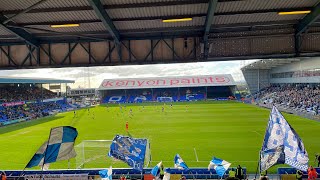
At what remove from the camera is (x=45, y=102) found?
69250 mm

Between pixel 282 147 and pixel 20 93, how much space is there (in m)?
63.1

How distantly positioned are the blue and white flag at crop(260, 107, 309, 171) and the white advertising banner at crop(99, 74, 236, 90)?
7663 centimetres

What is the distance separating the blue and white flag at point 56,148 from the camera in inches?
408

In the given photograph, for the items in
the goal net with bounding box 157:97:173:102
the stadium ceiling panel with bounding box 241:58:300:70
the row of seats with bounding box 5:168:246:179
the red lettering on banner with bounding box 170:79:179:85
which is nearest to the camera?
the row of seats with bounding box 5:168:246:179

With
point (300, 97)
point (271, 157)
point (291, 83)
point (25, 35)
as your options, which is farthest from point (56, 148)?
point (291, 83)

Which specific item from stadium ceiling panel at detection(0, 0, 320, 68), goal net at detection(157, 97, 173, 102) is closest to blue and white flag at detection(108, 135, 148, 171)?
stadium ceiling panel at detection(0, 0, 320, 68)

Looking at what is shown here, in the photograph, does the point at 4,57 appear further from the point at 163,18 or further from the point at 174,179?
Answer: the point at 174,179

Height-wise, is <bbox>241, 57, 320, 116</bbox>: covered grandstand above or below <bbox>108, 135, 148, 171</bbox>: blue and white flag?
above

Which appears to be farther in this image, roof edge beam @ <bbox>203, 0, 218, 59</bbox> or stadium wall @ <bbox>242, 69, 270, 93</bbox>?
stadium wall @ <bbox>242, 69, 270, 93</bbox>

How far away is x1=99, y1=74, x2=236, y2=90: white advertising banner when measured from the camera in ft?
290

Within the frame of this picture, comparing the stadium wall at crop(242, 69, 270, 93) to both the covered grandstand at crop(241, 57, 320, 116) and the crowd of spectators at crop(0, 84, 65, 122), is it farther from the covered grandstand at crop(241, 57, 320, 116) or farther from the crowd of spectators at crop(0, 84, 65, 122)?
the crowd of spectators at crop(0, 84, 65, 122)

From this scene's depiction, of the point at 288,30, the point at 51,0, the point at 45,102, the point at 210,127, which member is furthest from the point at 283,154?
the point at 45,102

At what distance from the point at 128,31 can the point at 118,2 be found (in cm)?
227

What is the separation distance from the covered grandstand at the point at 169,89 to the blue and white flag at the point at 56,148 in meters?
74.6
